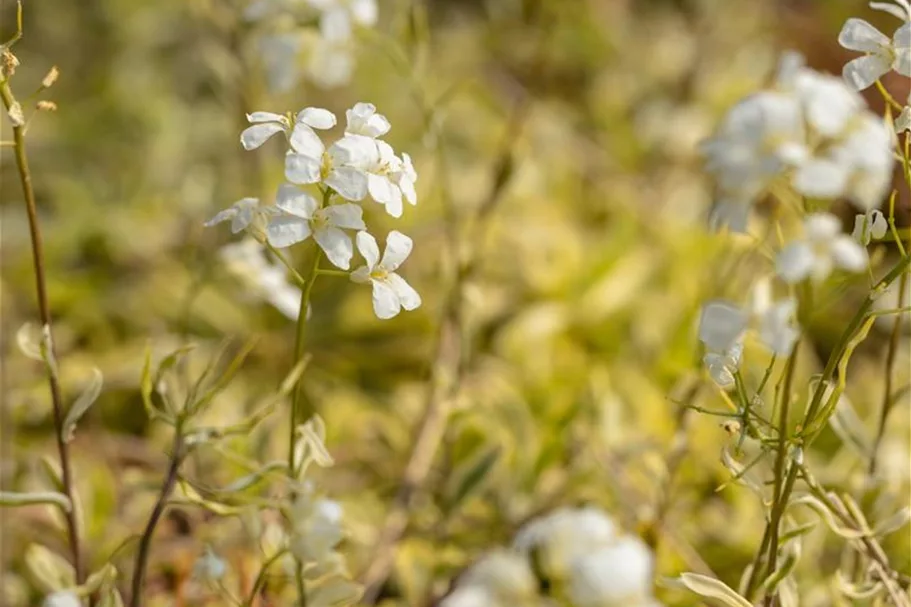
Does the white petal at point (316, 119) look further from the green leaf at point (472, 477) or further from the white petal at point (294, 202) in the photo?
the green leaf at point (472, 477)

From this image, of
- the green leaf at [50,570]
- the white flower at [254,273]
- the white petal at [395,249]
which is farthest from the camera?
the white flower at [254,273]

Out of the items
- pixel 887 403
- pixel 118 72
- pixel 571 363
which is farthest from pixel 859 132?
pixel 118 72

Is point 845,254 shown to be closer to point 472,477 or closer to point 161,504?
point 161,504

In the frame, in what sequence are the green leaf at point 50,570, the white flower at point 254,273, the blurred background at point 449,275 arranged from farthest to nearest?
the blurred background at point 449,275, the white flower at point 254,273, the green leaf at point 50,570

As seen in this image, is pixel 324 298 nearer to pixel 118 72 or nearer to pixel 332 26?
pixel 332 26

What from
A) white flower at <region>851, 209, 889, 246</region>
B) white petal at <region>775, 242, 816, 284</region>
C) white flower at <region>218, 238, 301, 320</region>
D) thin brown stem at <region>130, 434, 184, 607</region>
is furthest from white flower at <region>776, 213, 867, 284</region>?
white flower at <region>218, 238, 301, 320</region>

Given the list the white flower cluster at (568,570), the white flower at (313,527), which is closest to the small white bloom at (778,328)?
the white flower cluster at (568,570)
